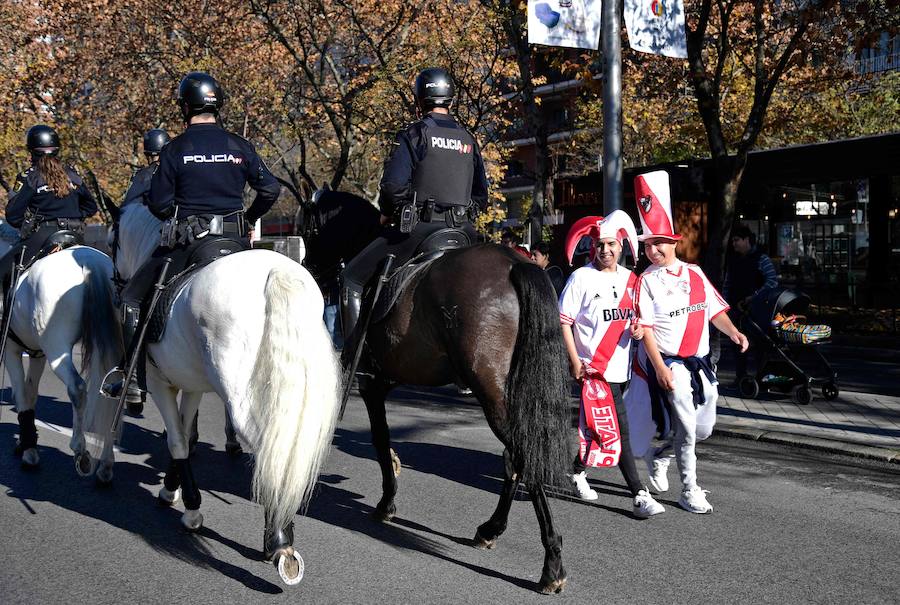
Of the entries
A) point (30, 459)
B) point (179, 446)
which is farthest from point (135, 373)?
point (30, 459)

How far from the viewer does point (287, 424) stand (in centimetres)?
482

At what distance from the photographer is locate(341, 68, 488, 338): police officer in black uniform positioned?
601 centimetres

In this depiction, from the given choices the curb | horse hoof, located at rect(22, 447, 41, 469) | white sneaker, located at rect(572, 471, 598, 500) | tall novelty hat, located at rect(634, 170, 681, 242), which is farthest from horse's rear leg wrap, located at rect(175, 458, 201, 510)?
the curb

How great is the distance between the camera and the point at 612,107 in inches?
444

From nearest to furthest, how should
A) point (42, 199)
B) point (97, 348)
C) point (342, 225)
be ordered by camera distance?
point (342, 225)
point (97, 348)
point (42, 199)

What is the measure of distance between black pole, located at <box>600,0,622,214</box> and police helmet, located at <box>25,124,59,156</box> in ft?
20.0

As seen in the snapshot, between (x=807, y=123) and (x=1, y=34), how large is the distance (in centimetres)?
2348

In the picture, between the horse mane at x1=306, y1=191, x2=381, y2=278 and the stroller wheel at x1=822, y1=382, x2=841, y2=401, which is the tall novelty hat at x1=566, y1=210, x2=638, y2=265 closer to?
the horse mane at x1=306, y1=191, x2=381, y2=278

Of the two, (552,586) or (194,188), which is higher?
(194,188)

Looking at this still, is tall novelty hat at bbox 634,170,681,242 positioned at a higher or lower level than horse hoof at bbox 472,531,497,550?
higher

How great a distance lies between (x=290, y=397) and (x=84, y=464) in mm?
3064

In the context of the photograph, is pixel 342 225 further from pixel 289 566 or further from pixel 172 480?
pixel 289 566

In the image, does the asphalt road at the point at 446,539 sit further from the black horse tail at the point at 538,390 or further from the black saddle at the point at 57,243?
the black saddle at the point at 57,243

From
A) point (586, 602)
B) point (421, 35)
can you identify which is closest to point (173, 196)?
point (586, 602)
